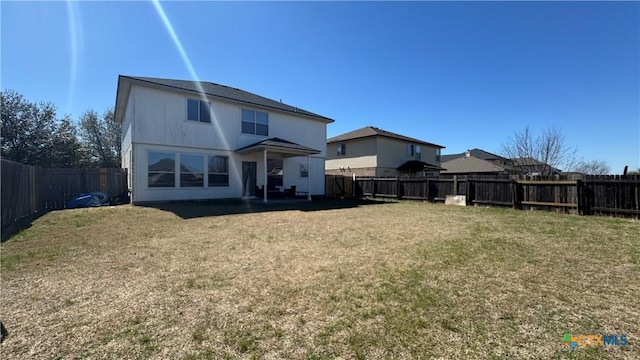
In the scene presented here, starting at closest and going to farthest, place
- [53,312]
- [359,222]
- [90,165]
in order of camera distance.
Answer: [53,312]
[359,222]
[90,165]

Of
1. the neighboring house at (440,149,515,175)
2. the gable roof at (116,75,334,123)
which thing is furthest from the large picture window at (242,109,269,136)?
the neighboring house at (440,149,515,175)

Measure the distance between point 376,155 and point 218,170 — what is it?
51.0 ft

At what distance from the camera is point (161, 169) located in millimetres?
13695

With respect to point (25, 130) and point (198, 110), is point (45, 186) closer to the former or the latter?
point (198, 110)

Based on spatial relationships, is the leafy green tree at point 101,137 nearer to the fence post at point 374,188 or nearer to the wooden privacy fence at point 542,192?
the fence post at point 374,188

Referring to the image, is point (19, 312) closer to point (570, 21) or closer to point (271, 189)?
point (271, 189)

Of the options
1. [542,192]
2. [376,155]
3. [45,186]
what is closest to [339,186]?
[376,155]

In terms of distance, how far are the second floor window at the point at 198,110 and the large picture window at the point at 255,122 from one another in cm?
214

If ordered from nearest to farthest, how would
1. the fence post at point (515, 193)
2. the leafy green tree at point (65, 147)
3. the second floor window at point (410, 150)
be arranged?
the fence post at point (515, 193) < the leafy green tree at point (65, 147) < the second floor window at point (410, 150)

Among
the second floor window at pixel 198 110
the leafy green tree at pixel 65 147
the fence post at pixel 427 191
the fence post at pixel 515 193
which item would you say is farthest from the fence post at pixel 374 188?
the leafy green tree at pixel 65 147

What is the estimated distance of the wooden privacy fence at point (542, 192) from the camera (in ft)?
31.5

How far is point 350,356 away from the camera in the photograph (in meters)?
2.37

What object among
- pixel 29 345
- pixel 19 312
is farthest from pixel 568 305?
pixel 19 312

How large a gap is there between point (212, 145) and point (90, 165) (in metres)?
24.9
